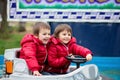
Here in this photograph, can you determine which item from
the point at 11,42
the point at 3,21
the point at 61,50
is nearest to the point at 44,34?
the point at 61,50

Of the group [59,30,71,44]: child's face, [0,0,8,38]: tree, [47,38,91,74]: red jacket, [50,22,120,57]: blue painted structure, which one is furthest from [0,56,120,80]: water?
[0,0,8,38]: tree

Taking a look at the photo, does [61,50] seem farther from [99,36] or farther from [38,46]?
[99,36]

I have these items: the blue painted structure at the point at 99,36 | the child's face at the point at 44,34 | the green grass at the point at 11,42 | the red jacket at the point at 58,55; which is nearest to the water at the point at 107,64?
the blue painted structure at the point at 99,36

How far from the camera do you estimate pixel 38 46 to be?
4207 mm

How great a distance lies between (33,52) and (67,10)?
2843 millimetres

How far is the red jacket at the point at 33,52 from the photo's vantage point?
4012mm

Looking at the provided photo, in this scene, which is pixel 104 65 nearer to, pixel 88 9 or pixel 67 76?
pixel 88 9

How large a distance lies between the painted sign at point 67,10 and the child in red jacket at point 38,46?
2.60 metres

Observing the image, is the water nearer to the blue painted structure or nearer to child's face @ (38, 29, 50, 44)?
the blue painted structure

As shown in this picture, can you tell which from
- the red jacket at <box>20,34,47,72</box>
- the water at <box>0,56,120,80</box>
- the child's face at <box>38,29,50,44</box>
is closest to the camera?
the red jacket at <box>20,34,47,72</box>

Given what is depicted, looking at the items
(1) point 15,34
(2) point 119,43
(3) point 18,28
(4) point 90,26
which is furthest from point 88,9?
(3) point 18,28

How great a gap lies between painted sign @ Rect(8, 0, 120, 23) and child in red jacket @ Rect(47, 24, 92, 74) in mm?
2494

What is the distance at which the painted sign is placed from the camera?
684 centimetres

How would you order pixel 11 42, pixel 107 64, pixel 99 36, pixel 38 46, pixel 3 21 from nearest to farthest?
pixel 38 46
pixel 107 64
pixel 99 36
pixel 11 42
pixel 3 21
